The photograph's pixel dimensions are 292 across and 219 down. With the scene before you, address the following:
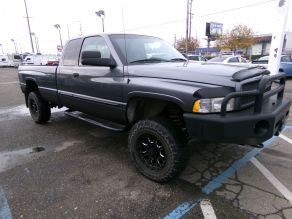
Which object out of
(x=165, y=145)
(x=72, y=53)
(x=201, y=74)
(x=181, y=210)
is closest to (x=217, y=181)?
(x=181, y=210)

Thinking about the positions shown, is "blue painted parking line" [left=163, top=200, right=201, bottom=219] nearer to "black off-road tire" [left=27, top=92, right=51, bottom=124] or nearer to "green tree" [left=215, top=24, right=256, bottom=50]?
"black off-road tire" [left=27, top=92, right=51, bottom=124]

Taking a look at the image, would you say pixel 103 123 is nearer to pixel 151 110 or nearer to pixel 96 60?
pixel 151 110

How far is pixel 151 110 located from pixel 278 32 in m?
4.52

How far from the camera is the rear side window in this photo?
4.27 meters

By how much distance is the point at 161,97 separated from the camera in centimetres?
270

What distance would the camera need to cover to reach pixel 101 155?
3.90 metres

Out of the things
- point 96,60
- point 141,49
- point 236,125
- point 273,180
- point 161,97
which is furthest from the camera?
point 141,49

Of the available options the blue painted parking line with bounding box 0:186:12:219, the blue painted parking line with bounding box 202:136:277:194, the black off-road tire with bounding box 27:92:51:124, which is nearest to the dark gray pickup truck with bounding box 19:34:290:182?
the blue painted parking line with bounding box 202:136:277:194

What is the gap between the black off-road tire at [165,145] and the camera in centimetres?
273

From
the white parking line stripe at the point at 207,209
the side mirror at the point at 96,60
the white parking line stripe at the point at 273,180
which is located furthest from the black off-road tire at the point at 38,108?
the white parking line stripe at the point at 273,180

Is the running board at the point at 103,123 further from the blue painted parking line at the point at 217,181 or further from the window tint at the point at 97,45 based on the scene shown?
the blue painted parking line at the point at 217,181

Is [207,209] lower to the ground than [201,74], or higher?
lower

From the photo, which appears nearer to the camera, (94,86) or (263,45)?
(94,86)

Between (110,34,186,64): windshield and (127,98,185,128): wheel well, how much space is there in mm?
604
